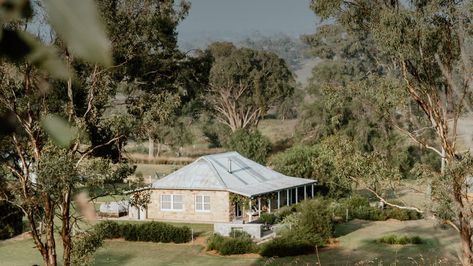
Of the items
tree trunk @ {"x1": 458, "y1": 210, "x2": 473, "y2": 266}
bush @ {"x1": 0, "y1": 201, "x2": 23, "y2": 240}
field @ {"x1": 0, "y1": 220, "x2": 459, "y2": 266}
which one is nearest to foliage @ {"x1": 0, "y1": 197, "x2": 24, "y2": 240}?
bush @ {"x1": 0, "y1": 201, "x2": 23, "y2": 240}

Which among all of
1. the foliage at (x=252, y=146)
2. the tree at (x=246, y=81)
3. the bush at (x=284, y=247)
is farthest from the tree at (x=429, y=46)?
the tree at (x=246, y=81)

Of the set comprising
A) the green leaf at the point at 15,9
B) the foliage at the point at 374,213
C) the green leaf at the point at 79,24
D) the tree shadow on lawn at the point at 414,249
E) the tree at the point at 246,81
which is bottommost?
the tree shadow on lawn at the point at 414,249

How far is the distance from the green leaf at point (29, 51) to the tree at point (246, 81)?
216 feet

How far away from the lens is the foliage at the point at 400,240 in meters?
27.4

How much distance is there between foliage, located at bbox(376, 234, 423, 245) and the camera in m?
27.4

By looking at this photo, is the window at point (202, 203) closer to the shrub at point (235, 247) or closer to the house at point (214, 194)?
the house at point (214, 194)

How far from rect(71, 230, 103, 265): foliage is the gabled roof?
15.9 metres

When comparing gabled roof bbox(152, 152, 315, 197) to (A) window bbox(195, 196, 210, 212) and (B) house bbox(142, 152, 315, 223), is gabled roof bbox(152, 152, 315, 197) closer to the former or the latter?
(B) house bbox(142, 152, 315, 223)

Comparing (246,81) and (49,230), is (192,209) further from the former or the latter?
(246,81)

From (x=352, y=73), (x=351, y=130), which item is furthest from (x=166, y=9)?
(x=352, y=73)

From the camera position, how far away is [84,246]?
688 inches

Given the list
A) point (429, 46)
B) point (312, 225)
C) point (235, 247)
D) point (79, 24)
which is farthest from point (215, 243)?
point (79, 24)

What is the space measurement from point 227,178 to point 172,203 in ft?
11.0

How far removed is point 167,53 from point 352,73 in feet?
123
